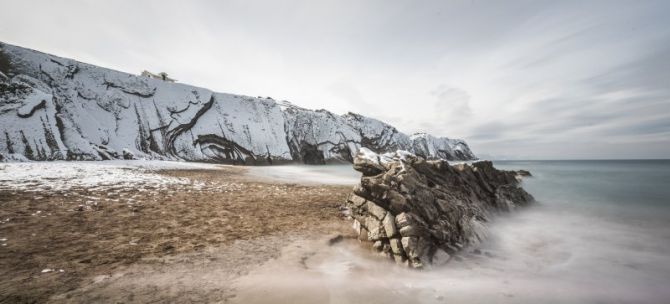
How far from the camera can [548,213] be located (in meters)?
12.4

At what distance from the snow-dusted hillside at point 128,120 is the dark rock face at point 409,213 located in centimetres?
2323

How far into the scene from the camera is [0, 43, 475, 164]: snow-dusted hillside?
1975 cm

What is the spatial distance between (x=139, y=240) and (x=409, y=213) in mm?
5853

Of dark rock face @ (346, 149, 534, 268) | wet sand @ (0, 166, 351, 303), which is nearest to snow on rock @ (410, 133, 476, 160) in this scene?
dark rock face @ (346, 149, 534, 268)

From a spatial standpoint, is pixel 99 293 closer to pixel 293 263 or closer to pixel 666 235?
pixel 293 263

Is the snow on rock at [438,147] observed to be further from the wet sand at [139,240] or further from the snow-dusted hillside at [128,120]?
the wet sand at [139,240]

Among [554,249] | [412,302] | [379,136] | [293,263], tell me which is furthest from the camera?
[379,136]

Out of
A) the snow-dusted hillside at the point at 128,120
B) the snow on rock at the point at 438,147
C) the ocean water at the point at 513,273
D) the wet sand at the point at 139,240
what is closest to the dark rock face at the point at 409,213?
the ocean water at the point at 513,273

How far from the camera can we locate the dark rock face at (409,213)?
223 inches

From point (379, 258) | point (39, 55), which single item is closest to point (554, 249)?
point (379, 258)

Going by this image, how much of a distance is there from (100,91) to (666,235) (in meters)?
45.4

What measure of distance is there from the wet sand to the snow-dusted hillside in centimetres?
1617

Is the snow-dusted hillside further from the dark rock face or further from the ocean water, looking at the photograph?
the ocean water

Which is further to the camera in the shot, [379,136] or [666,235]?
[379,136]
